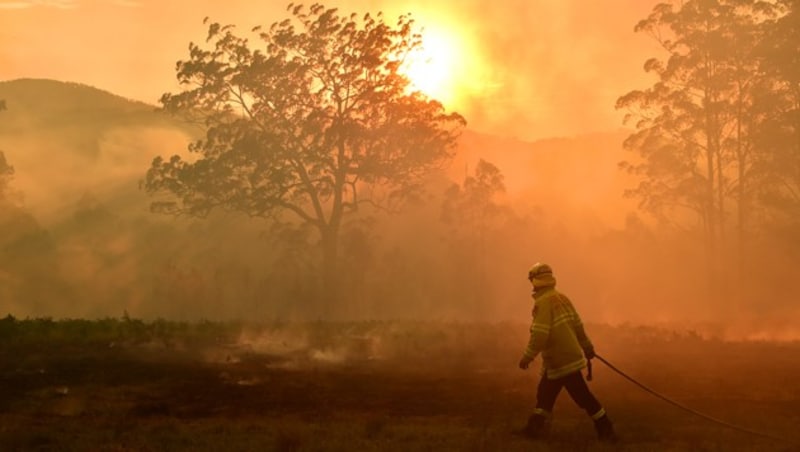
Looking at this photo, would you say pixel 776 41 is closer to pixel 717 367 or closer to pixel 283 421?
pixel 717 367

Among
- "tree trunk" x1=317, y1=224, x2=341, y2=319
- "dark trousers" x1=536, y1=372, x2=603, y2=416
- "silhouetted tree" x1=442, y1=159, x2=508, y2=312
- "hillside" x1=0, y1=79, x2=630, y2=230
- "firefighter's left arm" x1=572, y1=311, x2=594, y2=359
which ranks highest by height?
"hillside" x1=0, y1=79, x2=630, y2=230

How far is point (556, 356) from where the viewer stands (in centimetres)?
1144

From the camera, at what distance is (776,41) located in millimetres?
46875

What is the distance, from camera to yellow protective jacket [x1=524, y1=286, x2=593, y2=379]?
448 inches

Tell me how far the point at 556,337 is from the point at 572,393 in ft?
2.67

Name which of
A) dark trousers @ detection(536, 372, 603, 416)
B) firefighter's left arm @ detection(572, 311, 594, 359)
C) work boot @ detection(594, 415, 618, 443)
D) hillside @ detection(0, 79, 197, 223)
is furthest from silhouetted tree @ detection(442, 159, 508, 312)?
work boot @ detection(594, 415, 618, 443)

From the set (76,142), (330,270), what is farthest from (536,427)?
(76,142)

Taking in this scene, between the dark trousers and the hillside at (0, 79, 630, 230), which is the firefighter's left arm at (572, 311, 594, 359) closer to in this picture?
the dark trousers

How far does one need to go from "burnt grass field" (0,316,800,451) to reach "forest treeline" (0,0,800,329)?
17.5 m

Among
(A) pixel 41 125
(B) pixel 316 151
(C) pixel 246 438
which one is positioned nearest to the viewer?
(C) pixel 246 438

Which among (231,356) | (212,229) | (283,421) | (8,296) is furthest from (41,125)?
(283,421)

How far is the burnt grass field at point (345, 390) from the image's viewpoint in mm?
11172

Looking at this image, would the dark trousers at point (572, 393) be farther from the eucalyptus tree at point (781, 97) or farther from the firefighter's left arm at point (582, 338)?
the eucalyptus tree at point (781, 97)

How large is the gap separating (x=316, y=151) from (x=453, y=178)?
74532mm
